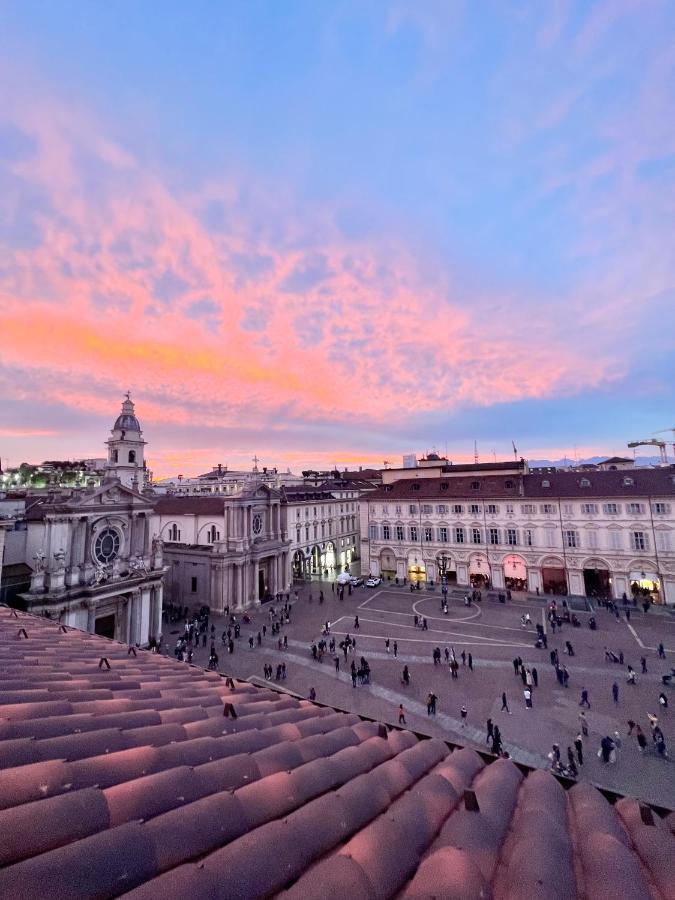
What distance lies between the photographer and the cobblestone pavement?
18969 mm

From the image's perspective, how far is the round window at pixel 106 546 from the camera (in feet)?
98.3

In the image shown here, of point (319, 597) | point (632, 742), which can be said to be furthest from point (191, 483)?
point (632, 742)

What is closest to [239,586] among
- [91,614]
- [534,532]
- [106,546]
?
[106,546]

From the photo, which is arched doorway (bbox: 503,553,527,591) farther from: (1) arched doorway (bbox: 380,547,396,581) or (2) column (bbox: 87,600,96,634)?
(2) column (bbox: 87,600,96,634)

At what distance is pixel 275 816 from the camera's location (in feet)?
12.3

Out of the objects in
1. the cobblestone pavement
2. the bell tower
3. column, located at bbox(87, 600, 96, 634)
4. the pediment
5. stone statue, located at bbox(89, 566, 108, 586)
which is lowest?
the cobblestone pavement

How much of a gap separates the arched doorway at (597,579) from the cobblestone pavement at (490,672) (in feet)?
15.1

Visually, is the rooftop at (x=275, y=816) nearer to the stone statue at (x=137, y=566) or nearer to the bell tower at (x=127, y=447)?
the stone statue at (x=137, y=566)

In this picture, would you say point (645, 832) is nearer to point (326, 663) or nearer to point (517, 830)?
point (517, 830)

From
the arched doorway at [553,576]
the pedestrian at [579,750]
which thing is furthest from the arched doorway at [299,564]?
the pedestrian at [579,750]

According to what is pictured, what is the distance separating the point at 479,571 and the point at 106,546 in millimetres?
40340

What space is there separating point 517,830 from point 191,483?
126 metres

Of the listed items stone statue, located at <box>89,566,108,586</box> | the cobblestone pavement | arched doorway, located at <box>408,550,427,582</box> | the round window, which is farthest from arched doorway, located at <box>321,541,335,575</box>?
stone statue, located at <box>89,566,108,586</box>

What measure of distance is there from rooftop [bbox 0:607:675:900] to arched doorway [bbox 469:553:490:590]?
45.5 meters
